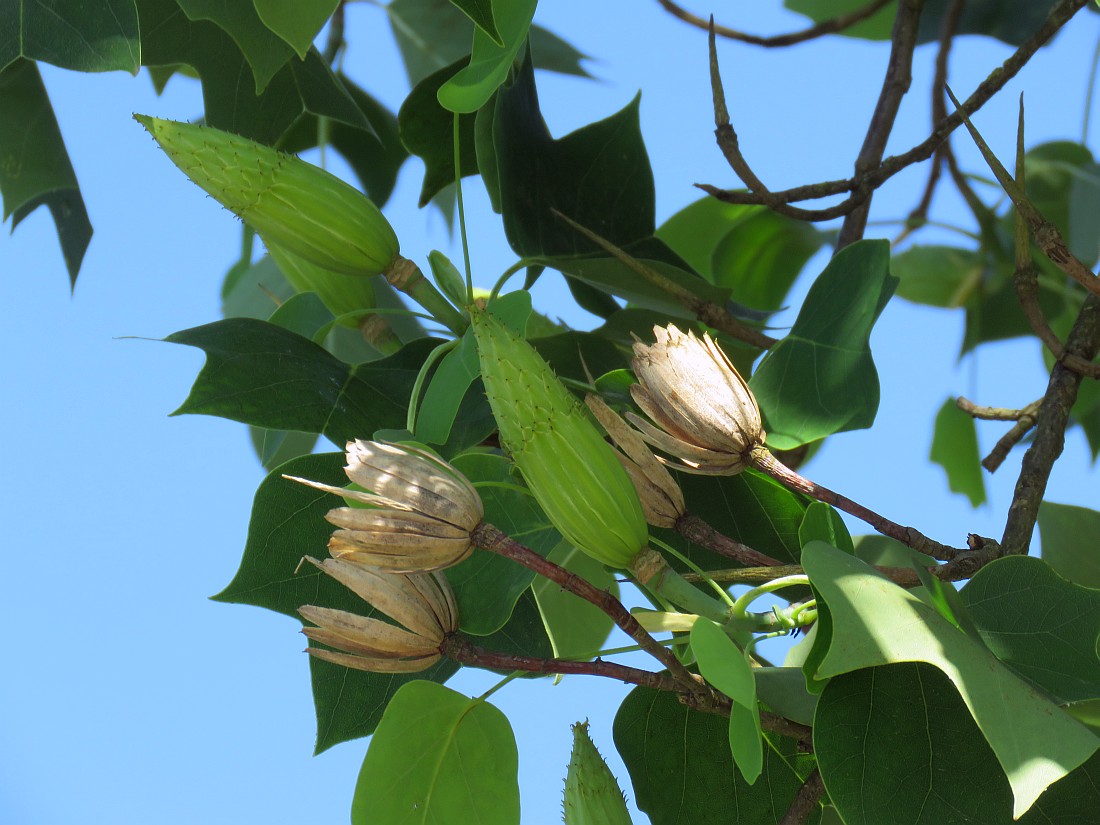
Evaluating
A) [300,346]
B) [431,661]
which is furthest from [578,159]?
[431,661]

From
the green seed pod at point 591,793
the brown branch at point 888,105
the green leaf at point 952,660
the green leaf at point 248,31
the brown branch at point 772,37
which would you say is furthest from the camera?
the brown branch at point 772,37

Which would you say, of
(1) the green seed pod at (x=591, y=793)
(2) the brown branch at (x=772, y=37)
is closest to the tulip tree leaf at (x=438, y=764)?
(1) the green seed pod at (x=591, y=793)

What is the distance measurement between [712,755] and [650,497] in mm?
117

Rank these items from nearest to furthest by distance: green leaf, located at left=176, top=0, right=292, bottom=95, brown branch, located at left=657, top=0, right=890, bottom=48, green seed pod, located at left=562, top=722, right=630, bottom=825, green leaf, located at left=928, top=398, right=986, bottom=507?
green seed pod, located at left=562, top=722, right=630, bottom=825, green leaf, located at left=176, top=0, right=292, bottom=95, brown branch, located at left=657, top=0, right=890, bottom=48, green leaf, located at left=928, top=398, right=986, bottom=507

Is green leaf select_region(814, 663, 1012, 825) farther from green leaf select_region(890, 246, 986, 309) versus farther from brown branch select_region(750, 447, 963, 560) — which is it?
green leaf select_region(890, 246, 986, 309)

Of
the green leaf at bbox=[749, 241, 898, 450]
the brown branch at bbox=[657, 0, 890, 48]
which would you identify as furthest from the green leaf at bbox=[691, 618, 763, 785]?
the brown branch at bbox=[657, 0, 890, 48]

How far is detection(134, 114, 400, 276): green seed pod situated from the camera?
414 millimetres

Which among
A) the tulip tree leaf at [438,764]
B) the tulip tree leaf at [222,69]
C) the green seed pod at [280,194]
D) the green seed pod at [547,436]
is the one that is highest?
the tulip tree leaf at [222,69]

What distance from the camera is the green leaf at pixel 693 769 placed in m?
0.43

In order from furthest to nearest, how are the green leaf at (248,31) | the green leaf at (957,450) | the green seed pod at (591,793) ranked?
1. the green leaf at (957,450)
2. the green leaf at (248,31)
3. the green seed pod at (591,793)

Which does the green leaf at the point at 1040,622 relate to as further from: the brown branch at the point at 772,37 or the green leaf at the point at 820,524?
the brown branch at the point at 772,37

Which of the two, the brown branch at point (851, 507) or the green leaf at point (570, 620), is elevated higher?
the brown branch at point (851, 507)

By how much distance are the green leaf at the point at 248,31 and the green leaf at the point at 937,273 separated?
60 centimetres

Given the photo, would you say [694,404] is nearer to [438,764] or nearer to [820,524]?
[820,524]
